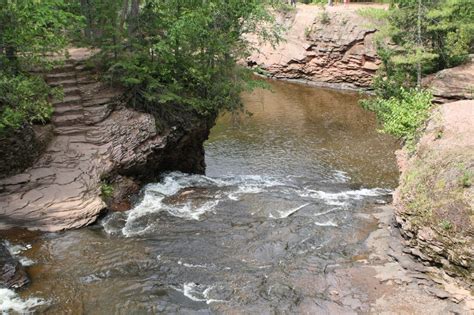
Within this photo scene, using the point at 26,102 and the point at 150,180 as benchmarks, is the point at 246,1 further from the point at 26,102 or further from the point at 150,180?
the point at 26,102

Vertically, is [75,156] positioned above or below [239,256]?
above

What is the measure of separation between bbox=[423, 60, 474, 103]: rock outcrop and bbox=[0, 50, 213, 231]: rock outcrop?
11.7m

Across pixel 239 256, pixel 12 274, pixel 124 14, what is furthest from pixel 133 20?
pixel 12 274

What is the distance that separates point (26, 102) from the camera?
11.6 meters

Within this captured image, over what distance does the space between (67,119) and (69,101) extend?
744 mm

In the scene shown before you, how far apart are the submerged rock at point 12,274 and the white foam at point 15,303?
15 centimetres

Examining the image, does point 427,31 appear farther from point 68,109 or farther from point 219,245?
point 68,109

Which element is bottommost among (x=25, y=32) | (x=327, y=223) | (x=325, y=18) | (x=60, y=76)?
(x=327, y=223)

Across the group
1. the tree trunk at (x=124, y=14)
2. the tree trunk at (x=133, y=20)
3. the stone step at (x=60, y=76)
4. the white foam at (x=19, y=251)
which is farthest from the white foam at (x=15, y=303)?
the tree trunk at (x=124, y=14)

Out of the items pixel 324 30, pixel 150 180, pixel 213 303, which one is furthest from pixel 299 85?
pixel 213 303

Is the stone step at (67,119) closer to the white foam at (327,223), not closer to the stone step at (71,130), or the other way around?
the stone step at (71,130)

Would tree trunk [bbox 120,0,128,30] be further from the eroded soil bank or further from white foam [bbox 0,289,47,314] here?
white foam [bbox 0,289,47,314]

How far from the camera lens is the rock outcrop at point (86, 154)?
454 inches

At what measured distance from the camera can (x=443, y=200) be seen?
953 cm
